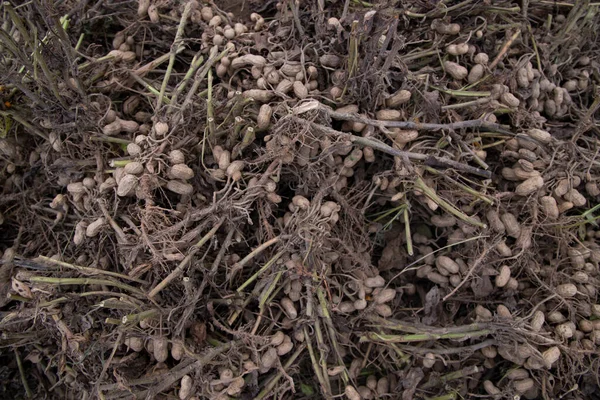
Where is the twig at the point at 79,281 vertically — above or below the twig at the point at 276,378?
above

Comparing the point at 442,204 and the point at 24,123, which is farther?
the point at 24,123

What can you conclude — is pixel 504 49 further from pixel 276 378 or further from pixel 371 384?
pixel 276 378

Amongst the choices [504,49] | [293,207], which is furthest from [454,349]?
[504,49]

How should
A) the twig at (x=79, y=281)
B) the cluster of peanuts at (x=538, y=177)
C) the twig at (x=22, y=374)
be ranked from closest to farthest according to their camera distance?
1. the twig at (x=79, y=281)
2. the cluster of peanuts at (x=538, y=177)
3. the twig at (x=22, y=374)

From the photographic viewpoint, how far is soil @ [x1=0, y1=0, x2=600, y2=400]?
1.50 metres

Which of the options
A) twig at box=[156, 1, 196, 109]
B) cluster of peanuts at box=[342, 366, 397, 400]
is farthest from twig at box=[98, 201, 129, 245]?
cluster of peanuts at box=[342, 366, 397, 400]

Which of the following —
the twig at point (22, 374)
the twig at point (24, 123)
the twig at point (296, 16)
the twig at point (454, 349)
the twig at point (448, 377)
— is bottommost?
the twig at point (22, 374)

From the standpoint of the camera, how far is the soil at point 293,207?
1.50 meters

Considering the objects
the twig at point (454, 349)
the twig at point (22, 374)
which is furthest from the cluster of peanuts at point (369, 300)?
the twig at point (22, 374)

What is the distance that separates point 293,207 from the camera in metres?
1.56

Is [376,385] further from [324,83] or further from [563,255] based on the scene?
[324,83]

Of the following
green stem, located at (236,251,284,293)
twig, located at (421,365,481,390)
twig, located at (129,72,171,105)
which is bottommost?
twig, located at (421,365,481,390)

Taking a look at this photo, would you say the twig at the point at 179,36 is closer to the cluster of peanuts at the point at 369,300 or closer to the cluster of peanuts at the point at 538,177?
the cluster of peanuts at the point at 369,300

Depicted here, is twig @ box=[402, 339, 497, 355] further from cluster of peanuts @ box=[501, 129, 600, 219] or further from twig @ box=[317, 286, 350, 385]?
cluster of peanuts @ box=[501, 129, 600, 219]
